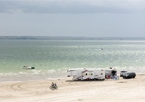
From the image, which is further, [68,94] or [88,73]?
[88,73]

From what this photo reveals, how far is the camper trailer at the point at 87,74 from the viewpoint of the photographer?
141 ft

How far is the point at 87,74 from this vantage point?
1692 inches

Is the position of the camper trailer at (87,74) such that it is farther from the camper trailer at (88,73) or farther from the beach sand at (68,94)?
the beach sand at (68,94)

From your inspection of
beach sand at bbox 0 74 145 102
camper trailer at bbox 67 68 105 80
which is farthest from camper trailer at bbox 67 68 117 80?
beach sand at bbox 0 74 145 102

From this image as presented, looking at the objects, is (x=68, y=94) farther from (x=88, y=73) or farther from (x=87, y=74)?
(x=88, y=73)

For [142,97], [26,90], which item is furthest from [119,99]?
[26,90]

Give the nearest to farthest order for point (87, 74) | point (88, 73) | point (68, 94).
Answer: point (68, 94), point (87, 74), point (88, 73)

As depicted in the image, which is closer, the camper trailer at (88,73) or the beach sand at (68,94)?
the beach sand at (68,94)

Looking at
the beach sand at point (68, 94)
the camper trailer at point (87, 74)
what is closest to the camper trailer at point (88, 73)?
the camper trailer at point (87, 74)

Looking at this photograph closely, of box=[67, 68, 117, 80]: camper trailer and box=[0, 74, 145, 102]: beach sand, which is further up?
box=[67, 68, 117, 80]: camper trailer

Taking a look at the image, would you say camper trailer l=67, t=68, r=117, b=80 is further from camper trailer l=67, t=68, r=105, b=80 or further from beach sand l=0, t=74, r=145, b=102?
beach sand l=0, t=74, r=145, b=102

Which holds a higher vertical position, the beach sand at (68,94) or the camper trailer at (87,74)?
the camper trailer at (87,74)

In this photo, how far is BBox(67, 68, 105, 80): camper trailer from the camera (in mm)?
42969

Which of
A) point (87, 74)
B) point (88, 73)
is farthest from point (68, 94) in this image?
point (88, 73)
